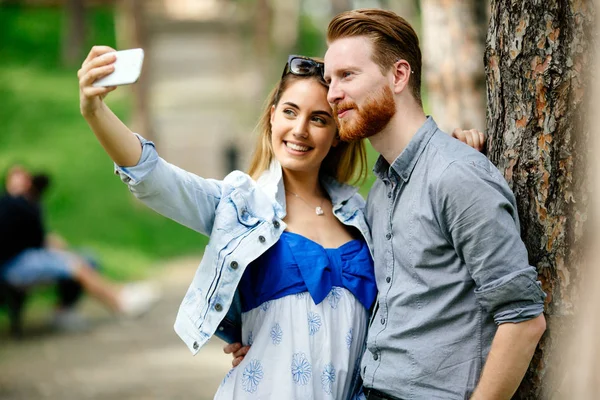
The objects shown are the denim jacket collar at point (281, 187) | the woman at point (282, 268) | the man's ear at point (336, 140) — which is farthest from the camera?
the man's ear at point (336, 140)

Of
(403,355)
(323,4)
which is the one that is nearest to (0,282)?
(403,355)

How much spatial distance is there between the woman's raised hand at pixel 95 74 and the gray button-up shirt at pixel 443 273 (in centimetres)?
94

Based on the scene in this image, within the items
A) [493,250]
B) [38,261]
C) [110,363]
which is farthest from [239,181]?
[38,261]

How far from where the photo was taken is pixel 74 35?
64.1ft

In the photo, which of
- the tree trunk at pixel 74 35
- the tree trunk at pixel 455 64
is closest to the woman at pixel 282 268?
the tree trunk at pixel 455 64

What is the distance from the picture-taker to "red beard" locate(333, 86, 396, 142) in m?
2.60

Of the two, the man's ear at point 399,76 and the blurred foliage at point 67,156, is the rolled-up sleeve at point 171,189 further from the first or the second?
the blurred foliage at point 67,156

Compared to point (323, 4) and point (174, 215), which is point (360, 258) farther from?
point (323, 4)

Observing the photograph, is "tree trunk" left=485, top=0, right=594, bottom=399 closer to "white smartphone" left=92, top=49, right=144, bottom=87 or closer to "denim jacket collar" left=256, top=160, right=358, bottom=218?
"denim jacket collar" left=256, top=160, right=358, bottom=218

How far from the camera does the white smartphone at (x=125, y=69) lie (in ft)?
7.56

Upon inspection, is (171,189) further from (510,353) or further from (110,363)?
(110,363)

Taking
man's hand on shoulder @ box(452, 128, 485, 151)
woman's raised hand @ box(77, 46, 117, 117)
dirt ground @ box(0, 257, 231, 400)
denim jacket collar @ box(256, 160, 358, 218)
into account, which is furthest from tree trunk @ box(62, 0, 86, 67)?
woman's raised hand @ box(77, 46, 117, 117)

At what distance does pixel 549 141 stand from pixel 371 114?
0.58 metres

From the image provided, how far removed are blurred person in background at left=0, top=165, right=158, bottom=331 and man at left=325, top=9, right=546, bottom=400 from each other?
6.07 metres
